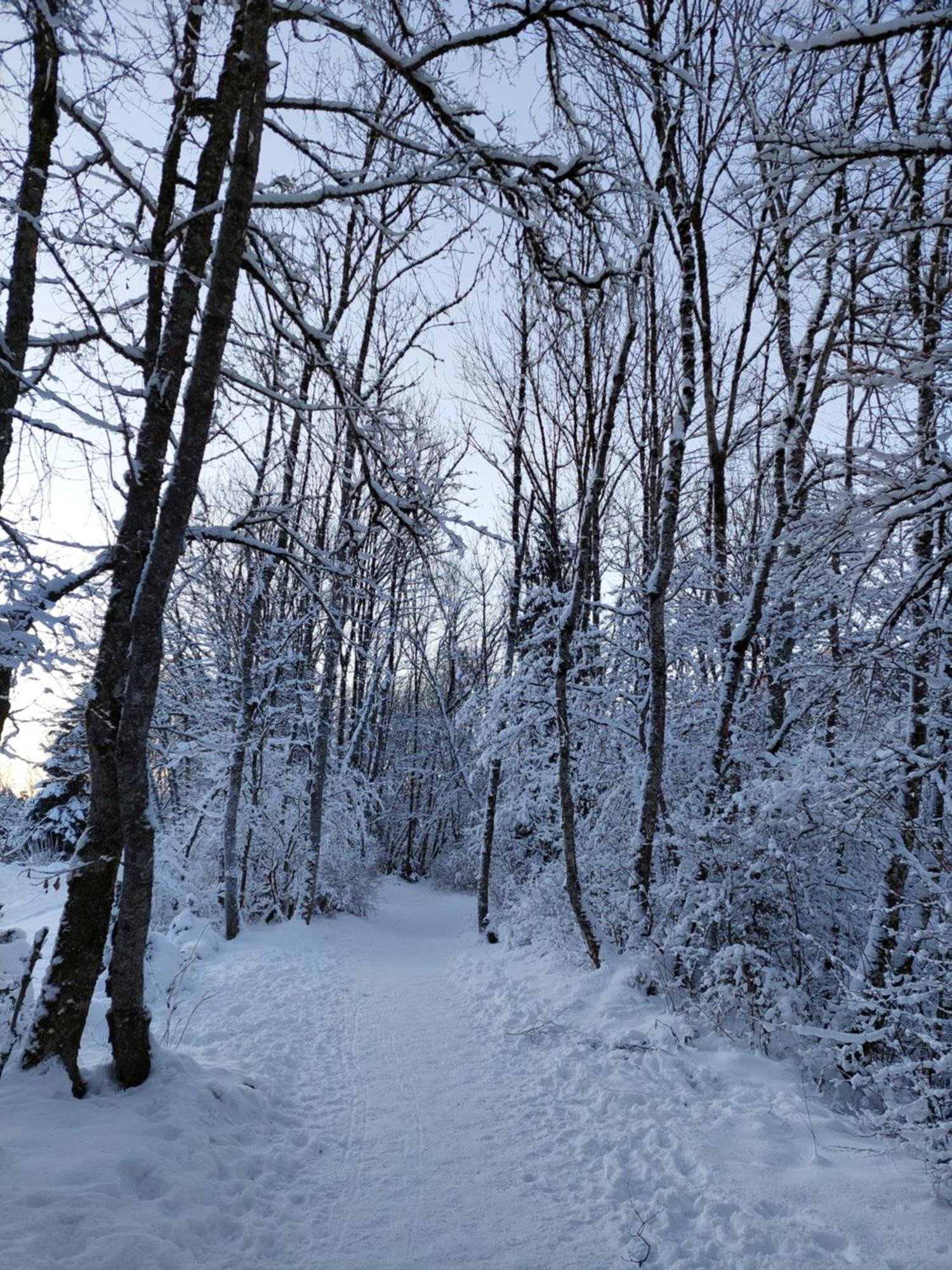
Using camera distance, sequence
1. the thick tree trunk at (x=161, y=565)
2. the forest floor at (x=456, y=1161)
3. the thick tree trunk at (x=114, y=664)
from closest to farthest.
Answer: the forest floor at (x=456, y=1161) < the thick tree trunk at (x=161, y=565) < the thick tree trunk at (x=114, y=664)

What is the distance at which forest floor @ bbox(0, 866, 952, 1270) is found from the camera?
3.16m

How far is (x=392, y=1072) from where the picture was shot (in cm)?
590

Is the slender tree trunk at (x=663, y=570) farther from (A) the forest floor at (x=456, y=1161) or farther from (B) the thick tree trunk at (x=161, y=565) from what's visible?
(B) the thick tree trunk at (x=161, y=565)

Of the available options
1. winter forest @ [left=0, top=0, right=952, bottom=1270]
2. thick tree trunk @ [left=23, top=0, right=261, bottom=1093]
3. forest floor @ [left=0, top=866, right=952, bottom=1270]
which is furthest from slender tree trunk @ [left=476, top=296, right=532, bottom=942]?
thick tree trunk @ [left=23, top=0, right=261, bottom=1093]

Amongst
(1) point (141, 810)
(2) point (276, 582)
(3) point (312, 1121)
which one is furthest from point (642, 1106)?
(2) point (276, 582)

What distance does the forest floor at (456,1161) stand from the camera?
10.4ft

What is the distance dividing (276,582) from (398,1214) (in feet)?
37.7

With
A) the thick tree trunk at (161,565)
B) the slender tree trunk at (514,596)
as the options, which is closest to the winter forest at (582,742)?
the thick tree trunk at (161,565)

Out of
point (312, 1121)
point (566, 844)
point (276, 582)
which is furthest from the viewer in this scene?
point (276, 582)

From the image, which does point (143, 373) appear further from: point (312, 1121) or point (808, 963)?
point (808, 963)

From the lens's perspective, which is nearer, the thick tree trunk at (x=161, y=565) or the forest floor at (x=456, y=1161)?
the forest floor at (x=456, y=1161)

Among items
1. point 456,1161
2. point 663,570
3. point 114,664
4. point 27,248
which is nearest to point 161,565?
point 114,664

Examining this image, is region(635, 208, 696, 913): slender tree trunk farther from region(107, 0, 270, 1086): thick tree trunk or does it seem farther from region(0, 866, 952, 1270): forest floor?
region(107, 0, 270, 1086): thick tree trunk

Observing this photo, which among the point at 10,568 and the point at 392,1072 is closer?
the point at 10,568
